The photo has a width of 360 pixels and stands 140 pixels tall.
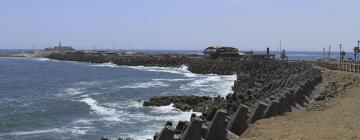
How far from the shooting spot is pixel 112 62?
116 metres

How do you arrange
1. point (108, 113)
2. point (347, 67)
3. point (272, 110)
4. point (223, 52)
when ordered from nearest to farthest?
point (272, 110)
point (108, 113)
point (347, 67)
point (223, 52)

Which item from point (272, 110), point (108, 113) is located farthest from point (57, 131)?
point (272, 110)

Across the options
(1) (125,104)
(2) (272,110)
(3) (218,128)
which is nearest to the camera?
(3) (218,128)

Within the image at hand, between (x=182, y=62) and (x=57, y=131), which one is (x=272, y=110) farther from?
(x=182, y=62)

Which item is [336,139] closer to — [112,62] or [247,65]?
[247,65]

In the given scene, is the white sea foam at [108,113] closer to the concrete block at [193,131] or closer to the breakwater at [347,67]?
the breakwater at [347,67]

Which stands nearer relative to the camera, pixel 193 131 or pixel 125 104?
pixel 193 131

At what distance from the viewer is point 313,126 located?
1205 cm

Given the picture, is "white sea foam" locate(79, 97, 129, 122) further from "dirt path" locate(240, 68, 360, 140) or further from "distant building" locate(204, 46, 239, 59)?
"distant building" locate(204, 46, 239, 59)

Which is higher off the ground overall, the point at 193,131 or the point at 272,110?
the point at 193,131

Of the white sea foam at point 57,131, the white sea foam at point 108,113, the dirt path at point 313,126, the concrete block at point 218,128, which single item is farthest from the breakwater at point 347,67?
the concrete block at point 218,128

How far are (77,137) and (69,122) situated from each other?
522cm

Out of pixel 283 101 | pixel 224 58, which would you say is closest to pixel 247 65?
pixel 224 58

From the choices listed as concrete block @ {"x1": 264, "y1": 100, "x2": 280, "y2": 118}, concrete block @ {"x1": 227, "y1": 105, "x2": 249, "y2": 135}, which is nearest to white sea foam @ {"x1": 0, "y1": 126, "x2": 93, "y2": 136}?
concrete block @ {"x1": 264, "y1": 100, "x2": 280, "y2": 118}
